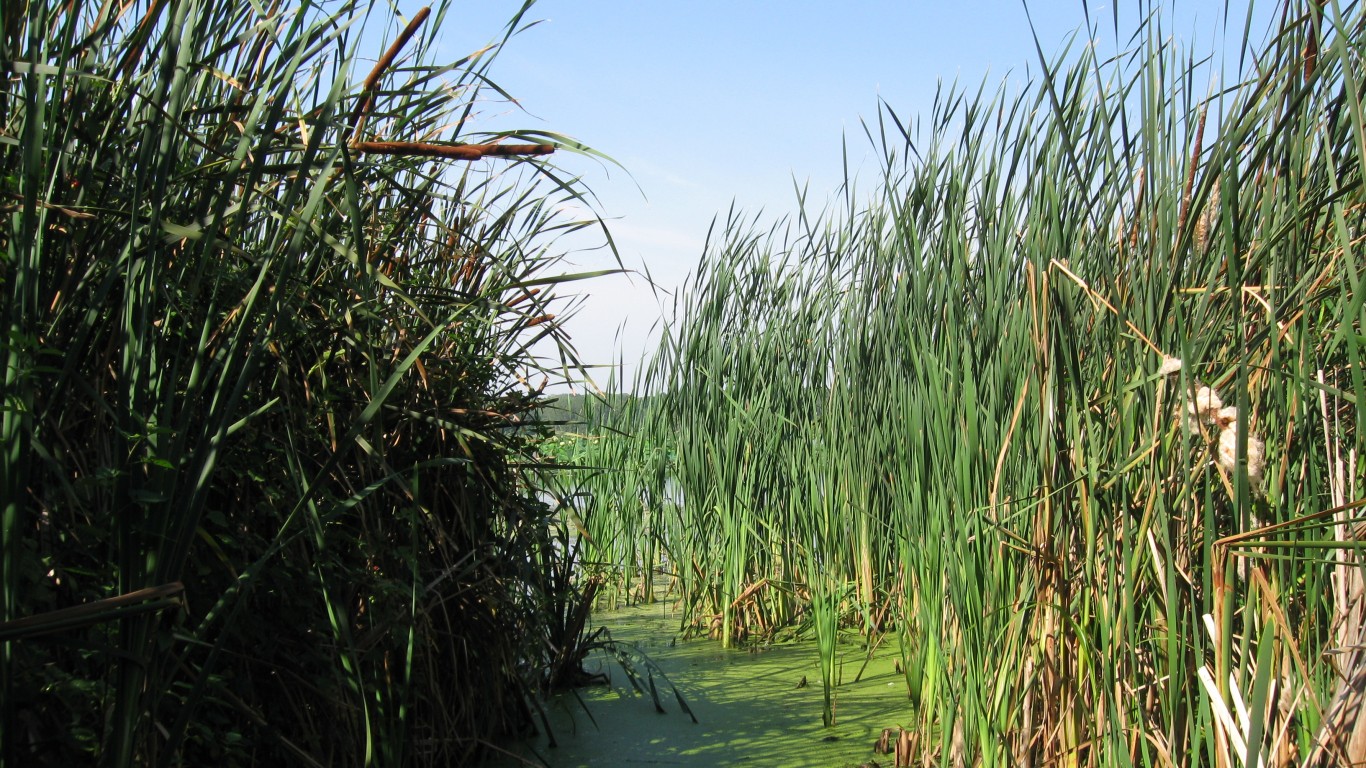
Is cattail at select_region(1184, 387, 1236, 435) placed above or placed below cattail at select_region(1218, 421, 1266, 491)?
above

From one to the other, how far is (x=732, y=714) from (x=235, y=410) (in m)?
1.97

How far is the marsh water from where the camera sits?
2607 mm

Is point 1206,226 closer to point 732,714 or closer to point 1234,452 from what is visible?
point 1234,452

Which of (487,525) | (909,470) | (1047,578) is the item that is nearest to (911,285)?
(909,470)

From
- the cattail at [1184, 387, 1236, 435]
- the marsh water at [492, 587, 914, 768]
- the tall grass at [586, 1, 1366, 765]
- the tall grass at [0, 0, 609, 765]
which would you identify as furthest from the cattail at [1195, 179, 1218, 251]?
the marsh water at [492, 587, 914, 768]

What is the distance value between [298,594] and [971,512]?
1.17 meters

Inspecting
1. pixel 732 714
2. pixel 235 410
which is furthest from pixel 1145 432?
pixel 732 714

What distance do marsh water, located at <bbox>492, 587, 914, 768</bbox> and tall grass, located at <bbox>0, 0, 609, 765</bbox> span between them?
0.47 m

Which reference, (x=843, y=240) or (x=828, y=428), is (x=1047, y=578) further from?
(x=843, y=240)

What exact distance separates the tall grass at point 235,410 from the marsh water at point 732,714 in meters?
0.47

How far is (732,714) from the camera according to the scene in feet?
9.76

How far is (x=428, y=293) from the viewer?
2111mm

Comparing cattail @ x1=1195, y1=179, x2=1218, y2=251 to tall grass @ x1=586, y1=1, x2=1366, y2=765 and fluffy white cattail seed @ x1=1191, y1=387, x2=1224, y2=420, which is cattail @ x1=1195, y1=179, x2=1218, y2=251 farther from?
fluffy white cattail seed @ x1=1191, y1=387, x2=1224, y2=420

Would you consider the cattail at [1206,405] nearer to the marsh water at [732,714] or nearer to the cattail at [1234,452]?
the cattail at [1234,452]
